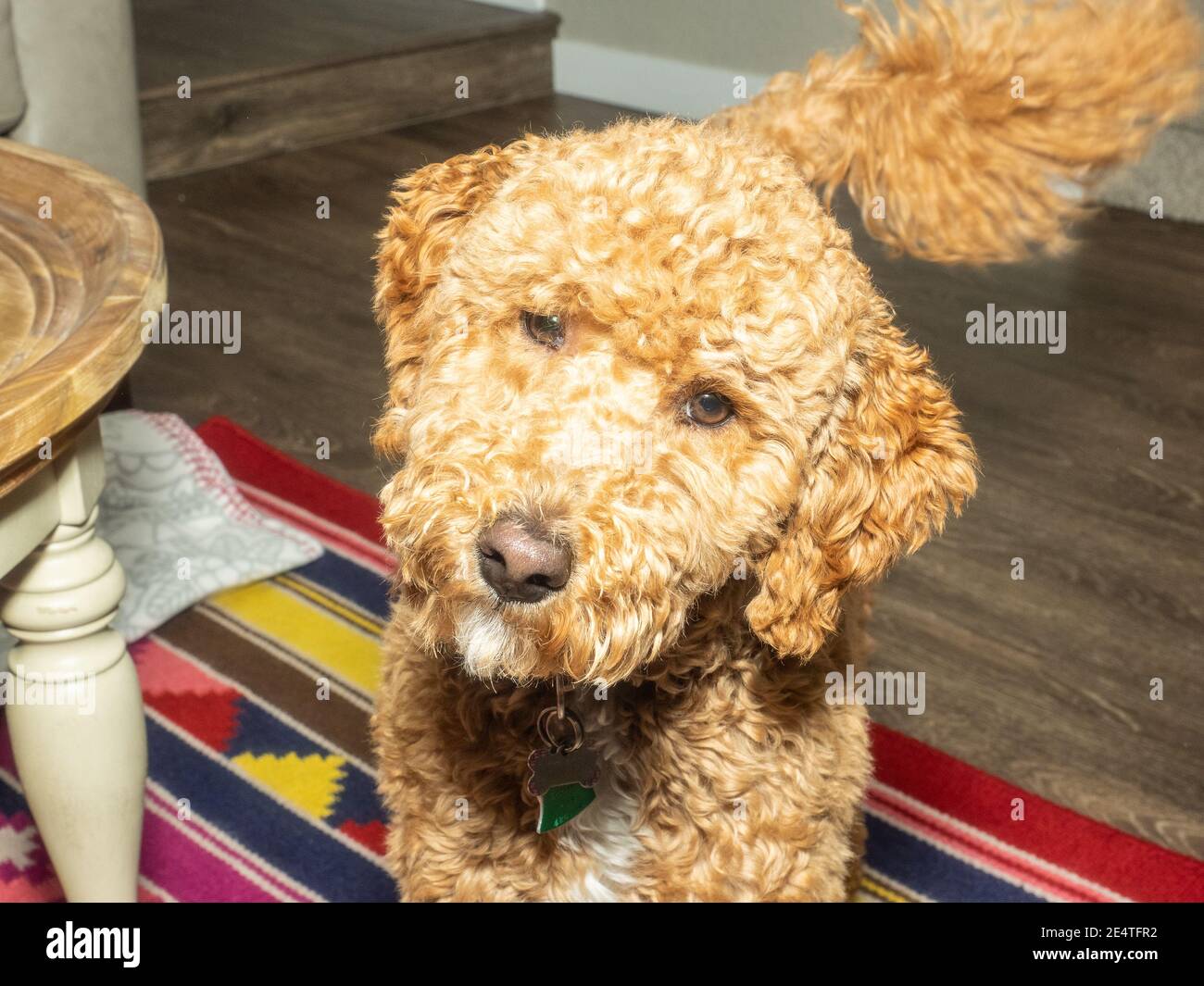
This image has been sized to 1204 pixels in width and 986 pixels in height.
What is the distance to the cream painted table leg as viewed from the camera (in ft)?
4.59

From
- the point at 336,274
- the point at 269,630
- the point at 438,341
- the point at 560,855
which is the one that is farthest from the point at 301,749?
the point at 336,274

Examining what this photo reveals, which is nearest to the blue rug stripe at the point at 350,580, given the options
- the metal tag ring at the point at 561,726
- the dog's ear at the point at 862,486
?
the metal tag ring at the point at 561,726

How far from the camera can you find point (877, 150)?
166 cm

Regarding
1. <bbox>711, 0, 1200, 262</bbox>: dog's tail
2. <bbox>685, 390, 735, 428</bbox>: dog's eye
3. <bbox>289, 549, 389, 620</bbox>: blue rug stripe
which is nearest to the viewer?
<bbox>685, 390, 735, 428</bbox>: dog's eye

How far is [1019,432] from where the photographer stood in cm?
307

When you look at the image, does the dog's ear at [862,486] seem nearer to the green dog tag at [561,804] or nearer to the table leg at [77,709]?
the green dog tag at [561,804]

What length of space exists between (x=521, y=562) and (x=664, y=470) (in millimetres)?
178

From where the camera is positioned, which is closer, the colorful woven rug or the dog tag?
the dog tag

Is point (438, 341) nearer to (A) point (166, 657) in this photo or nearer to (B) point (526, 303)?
(B) point (526, 303)

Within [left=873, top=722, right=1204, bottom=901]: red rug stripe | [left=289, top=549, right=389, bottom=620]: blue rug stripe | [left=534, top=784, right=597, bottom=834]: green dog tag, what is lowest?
[left=873, top=722, right=1204, bottom=901]: red rug stripe

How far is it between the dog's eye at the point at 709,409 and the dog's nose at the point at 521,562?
19cm

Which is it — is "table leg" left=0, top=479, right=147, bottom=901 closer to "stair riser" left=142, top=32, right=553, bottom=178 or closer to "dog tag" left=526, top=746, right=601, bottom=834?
"dog tag" left=526, top=746, right=601, bottom=834

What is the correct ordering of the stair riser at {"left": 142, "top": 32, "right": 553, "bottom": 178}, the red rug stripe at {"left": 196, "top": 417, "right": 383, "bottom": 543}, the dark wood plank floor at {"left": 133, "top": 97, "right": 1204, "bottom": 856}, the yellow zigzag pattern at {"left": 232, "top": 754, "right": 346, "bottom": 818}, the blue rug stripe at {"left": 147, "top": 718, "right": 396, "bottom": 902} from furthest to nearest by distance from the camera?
the stair riser at {"left": 142, "top": 32, "right": 553, "bottom": 178} → the red rug stripe at {"left": 196, "top": 417, "right": 383, "bottom": 543} → the dark wood plank floor at {"left": 133, "top": 97, "right": 1204, "bottom": 856} → the yellow zigzag pattern at {"left": 232, "top": 754, "right": 346, "bottom": 818} → the blue rug stripe at {"left": 147, "top": 718, "right": 396, "bottom": 902}

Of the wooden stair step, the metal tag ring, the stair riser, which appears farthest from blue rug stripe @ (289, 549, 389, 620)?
the wooden stair step
